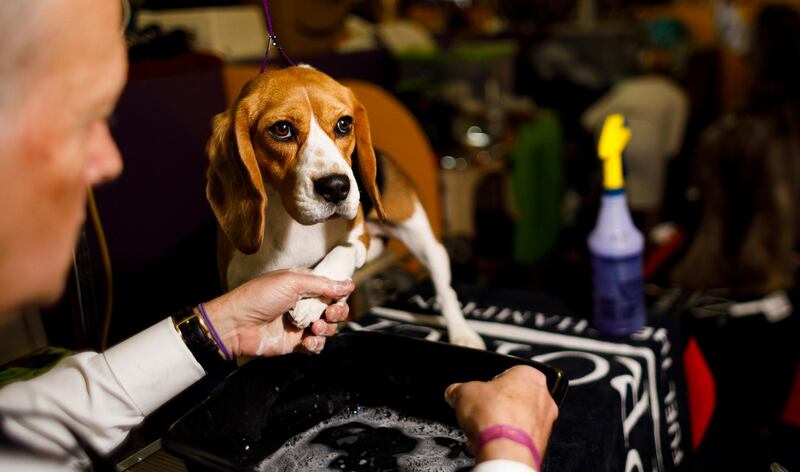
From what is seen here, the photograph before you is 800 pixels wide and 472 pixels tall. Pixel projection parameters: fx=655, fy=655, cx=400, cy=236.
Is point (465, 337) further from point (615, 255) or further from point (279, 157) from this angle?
point (279, 157)

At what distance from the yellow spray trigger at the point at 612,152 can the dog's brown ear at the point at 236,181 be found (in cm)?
59

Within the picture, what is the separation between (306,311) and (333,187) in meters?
0.15

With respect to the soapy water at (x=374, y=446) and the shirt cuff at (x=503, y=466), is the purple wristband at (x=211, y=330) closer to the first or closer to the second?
the soapy water at (x=374, y=446)

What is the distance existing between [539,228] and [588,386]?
105 inches

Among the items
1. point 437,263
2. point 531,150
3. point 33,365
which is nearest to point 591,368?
point 437,263

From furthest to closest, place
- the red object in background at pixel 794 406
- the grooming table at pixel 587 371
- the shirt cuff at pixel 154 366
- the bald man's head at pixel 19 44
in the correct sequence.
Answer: the red object in background at pixel 794 406 → the grooming table at pixel 587 371 → the shirt cuff at pixel 154 366 → the bald man's head at pixel 19 44

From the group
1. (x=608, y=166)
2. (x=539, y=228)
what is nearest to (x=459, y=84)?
(x=539, y=228)

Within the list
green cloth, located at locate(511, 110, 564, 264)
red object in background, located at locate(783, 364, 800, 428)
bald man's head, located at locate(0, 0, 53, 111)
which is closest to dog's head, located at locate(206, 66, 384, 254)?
bald man's head, located at locate(0, 0, 53, 111)

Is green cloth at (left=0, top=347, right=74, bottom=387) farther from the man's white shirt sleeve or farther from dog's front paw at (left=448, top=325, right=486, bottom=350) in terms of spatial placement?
dog's front paw at (left=448, top=325, right=486, bottom=350)

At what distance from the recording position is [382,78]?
8.71 ft

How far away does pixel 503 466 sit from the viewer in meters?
0.59

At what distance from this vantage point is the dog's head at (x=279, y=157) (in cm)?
67

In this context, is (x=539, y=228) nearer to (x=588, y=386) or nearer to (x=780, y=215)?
(x=780, y=215)

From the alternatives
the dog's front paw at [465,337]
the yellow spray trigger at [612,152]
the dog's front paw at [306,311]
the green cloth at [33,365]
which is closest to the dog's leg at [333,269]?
the dog's front paw at [306,311]
